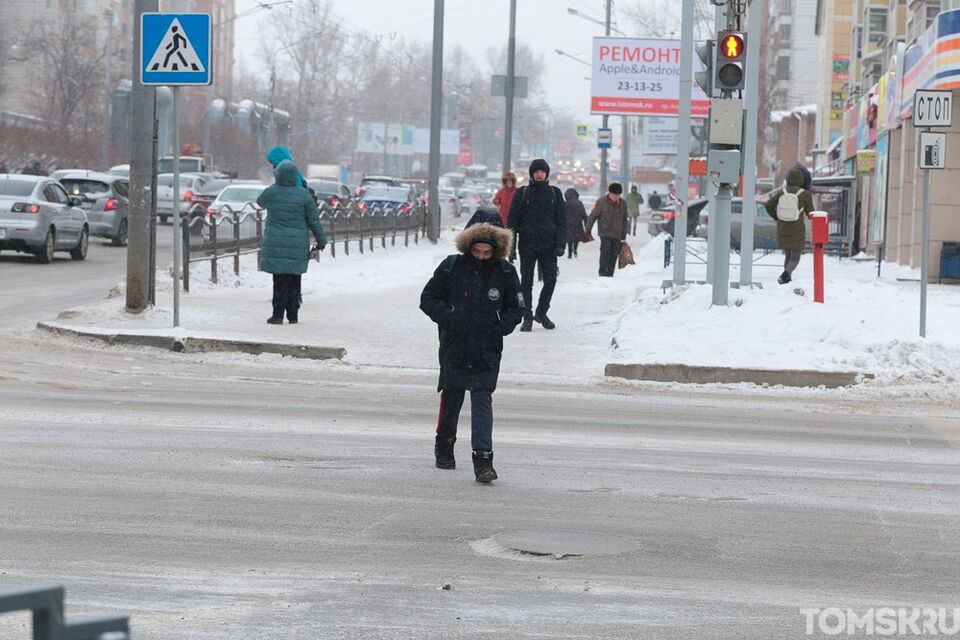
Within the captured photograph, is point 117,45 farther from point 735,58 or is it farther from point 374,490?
point 374,490

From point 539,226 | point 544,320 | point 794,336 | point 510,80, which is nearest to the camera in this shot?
point 794,336

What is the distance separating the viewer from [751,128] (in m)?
22.9

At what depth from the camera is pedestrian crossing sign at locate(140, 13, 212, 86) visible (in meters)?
14.9

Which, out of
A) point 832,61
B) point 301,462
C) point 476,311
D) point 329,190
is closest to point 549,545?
point 476,311

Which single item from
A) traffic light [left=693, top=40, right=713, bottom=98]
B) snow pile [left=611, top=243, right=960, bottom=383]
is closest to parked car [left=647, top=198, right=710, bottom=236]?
traffic light [left=693, top=40, right=713, bottom=98]

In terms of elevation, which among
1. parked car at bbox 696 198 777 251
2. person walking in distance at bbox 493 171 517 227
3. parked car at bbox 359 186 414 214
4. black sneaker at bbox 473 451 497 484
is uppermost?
person walking in distance at bbox 493 171 517 227

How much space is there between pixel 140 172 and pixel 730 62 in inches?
248

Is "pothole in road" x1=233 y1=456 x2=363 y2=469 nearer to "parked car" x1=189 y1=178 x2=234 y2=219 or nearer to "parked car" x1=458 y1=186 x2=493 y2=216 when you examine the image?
"parked car" x1=189 y1=178 x2=234 y2=219

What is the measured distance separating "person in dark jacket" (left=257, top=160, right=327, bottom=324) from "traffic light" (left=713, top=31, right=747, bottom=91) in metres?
4.57

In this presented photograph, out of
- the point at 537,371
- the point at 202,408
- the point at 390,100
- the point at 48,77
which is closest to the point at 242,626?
the point at 202,408

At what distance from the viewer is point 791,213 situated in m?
24.1

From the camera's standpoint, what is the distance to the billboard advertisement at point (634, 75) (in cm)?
5212

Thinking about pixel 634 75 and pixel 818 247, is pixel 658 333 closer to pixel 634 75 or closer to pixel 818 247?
pixel 818 247

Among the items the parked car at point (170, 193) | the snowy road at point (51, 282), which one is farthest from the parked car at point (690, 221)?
the snowy road at point (51, 282)
